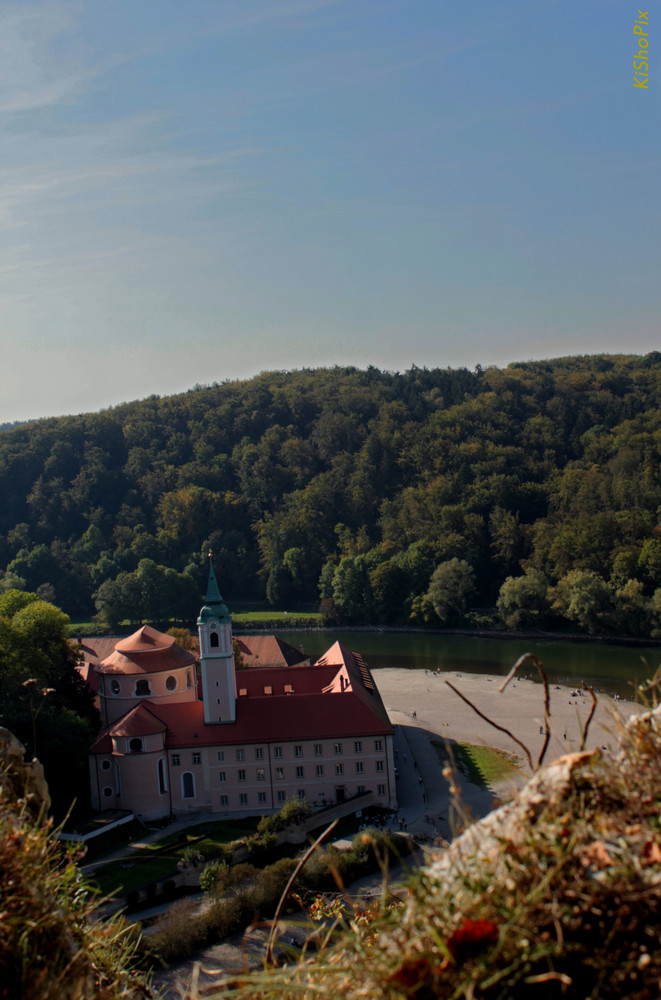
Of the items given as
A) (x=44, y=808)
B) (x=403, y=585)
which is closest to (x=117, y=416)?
(x=403, y=585)

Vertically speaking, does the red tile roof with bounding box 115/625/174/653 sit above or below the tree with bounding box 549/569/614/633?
above

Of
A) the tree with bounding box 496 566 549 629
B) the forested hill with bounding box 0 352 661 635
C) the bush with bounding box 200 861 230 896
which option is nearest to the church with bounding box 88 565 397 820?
the bush with bounding box 200 861 230 896

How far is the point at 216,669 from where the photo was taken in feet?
103

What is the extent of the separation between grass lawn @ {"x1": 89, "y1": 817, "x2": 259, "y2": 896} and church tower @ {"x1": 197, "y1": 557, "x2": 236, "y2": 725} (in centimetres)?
408

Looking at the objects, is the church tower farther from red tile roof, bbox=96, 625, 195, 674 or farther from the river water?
the river water

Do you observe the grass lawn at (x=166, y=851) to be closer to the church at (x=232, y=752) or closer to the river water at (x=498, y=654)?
the church at (x=232, y=752)

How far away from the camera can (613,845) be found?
2.77 m

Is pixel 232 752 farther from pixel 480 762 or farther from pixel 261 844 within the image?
pixel 480 762

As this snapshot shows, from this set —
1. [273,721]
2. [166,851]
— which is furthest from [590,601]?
[166,851]

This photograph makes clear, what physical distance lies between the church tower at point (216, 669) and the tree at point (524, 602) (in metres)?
41.9

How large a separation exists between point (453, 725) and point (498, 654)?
2001cm

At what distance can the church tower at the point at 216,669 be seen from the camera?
31.3 metres

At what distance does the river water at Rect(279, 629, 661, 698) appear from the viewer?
5044 centimetres

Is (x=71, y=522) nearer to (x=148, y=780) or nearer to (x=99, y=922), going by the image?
(x=148, y=780)
